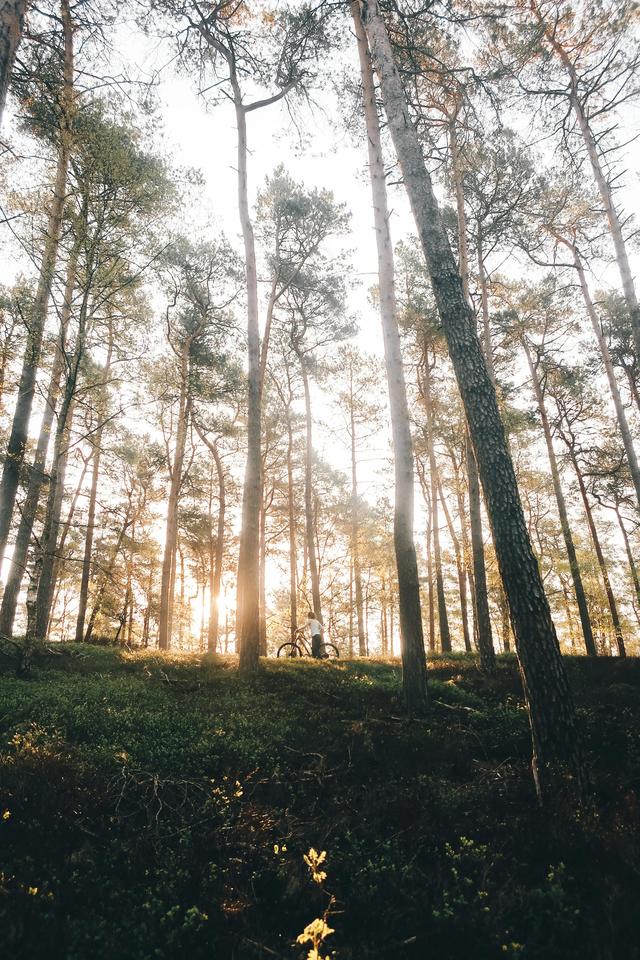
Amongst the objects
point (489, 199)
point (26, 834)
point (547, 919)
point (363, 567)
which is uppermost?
point (489, 199)

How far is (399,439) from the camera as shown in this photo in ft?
25.4

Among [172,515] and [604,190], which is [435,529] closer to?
[172,515]

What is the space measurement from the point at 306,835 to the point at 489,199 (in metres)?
15.4

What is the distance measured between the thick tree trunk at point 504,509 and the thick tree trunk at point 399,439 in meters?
1.96

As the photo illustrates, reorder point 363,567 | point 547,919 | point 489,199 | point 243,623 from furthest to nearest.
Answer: point 363,567 < point 489,199 < point 243,623 < point 547,919

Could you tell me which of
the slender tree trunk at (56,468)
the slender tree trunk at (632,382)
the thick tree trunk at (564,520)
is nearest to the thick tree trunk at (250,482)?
the slender tree trunk at (56,468)

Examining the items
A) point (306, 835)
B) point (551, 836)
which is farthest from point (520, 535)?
point (306, 835)

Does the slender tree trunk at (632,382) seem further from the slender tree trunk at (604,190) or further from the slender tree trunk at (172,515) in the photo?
the slender tree trunk at (172,515)

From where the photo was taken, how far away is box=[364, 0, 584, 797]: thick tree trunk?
417 cm

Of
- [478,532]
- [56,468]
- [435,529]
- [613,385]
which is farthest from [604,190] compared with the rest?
[56,468]

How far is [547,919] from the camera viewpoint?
2.63 m

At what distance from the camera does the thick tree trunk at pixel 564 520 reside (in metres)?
16.0

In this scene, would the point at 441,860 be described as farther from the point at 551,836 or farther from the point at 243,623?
the point at 243,623

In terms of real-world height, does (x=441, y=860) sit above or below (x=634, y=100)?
below
